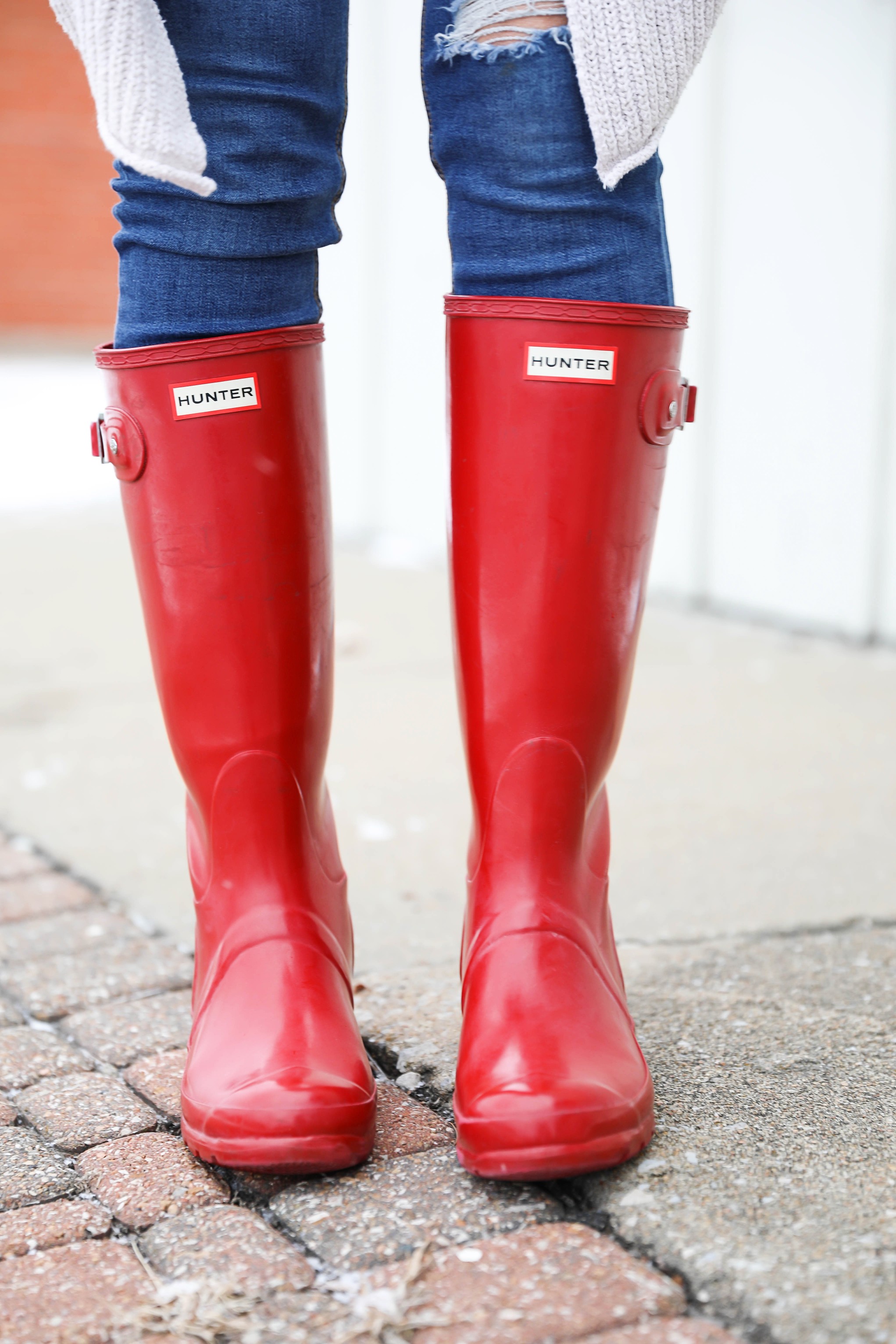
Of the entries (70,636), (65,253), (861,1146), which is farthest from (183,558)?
(65,253)

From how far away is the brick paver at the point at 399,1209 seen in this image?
2.68 ft

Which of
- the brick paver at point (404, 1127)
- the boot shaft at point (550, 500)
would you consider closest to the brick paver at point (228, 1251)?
the brick paver at point (404, 1127)

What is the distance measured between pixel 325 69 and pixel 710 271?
2022mm

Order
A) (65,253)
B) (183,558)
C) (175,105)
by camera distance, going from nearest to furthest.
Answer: (175,105), (183,558), (65,253)

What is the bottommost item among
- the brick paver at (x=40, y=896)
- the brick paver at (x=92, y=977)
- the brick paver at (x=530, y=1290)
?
the brick paver at (x=40, y=896)

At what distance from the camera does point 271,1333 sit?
742 mm

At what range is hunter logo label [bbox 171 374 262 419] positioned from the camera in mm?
939

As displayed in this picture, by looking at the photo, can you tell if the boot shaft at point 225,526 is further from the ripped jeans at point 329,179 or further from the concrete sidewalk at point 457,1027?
the concrete sidewalk at point 457,1027

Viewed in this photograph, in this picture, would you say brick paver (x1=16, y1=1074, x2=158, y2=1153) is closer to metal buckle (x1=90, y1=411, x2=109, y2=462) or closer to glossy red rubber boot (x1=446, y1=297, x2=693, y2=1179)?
glossy red rubber boot (x1=446, y1=297, x2=693, y2=1179)

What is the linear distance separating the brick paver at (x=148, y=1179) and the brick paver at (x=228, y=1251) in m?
0.02

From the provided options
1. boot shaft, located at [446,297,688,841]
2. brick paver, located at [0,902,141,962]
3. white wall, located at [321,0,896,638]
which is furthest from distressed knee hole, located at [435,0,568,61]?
white wall, located at [321,0,896,638]

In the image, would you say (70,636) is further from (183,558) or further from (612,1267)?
(612,1267)

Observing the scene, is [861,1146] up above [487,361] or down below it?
below

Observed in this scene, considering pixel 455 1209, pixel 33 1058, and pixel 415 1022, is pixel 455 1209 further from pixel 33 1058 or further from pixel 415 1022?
pixel 33 1058
